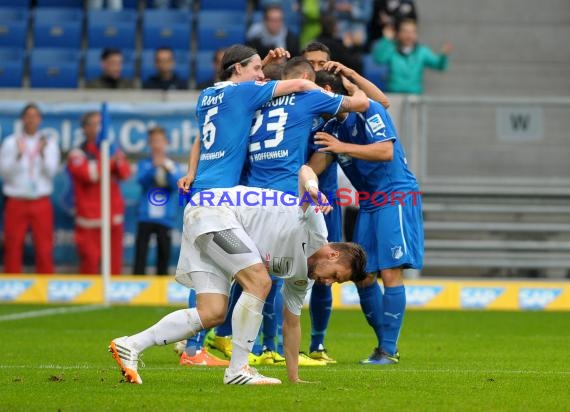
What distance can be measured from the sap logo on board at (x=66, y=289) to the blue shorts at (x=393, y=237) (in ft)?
26.4

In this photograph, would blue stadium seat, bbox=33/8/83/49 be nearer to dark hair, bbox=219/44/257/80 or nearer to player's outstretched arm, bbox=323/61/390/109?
player's outstretched arm, bbox=323/61/390/109

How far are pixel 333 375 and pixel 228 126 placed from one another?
1851 mm

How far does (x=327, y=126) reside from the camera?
10031mm

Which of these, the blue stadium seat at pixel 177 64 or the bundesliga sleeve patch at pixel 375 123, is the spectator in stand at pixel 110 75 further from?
the bundesliga sleeve patch at pixel 375 123

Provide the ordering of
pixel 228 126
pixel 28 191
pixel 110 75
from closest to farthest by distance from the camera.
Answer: pixel 228 126 → pixel 28 191 → pixel 110 75

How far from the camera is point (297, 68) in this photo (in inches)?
367

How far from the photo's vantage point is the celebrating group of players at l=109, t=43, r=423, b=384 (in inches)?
311

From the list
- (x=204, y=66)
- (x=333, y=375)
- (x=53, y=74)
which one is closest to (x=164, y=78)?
(x=204, y=66)

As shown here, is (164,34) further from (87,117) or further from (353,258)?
(353,258)

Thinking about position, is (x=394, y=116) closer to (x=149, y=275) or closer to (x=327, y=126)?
(x=149, y=275)

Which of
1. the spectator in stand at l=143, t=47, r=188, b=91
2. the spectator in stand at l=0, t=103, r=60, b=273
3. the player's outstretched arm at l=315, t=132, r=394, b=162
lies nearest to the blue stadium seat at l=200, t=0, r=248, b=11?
the spectator in stand at l=143, t=47, r=188, b=91

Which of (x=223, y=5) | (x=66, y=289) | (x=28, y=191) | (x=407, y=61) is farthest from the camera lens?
(x=223, y=5)

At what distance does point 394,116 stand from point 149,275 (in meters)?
4.08

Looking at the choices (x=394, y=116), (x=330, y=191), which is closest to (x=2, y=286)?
(x=394, y=116)
